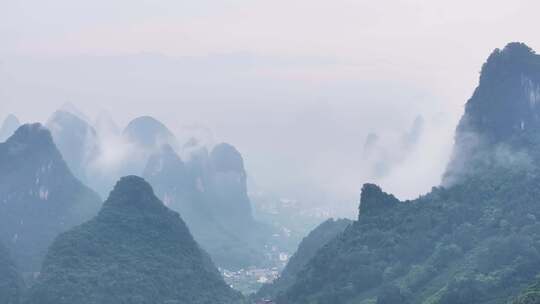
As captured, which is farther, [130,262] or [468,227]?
[130,262]

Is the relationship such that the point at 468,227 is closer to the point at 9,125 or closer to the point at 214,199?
the point at 214,199

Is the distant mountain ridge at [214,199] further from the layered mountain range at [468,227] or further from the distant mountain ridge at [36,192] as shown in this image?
the layered mountain range at [468,227]

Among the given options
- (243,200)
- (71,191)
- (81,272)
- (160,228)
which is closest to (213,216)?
(243,200)

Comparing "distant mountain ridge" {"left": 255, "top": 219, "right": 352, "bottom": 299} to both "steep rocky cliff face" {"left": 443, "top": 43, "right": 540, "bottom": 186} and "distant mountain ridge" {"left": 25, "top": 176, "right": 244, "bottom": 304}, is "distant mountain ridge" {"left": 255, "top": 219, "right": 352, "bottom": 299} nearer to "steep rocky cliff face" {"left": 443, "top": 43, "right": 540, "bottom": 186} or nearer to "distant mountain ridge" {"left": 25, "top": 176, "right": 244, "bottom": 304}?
"distant mountain ridge" {"left": 25, "top": 176, "right": 244, "bottom": 304}

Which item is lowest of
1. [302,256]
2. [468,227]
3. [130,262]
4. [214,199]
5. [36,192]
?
[468,227]

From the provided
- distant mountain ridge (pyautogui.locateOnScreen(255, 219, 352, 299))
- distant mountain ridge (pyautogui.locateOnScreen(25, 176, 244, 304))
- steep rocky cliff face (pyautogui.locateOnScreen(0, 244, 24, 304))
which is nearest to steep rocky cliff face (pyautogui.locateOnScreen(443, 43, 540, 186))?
distant mountain ridge (pyautogui.locateOnScreen(255, 219, 352, 299))

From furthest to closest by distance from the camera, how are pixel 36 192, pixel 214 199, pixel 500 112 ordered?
pixel 214 199 < pixel 36 192 < pixel 500 112

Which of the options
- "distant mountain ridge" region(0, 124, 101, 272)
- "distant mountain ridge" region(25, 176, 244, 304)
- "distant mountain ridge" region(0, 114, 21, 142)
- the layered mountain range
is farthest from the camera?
"distant mountain ridge" region(0, 114, 21, 142)

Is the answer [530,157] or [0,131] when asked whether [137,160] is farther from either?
[530,157]

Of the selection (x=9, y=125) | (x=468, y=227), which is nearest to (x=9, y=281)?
(x=468, y=227)
